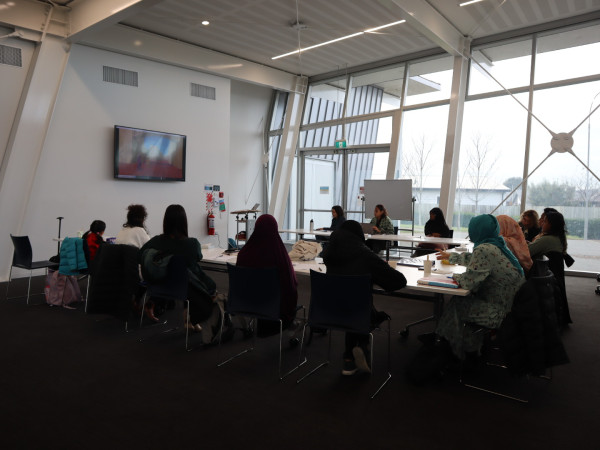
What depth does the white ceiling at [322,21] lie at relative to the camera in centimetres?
671

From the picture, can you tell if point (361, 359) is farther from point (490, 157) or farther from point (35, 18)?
point (35, 18)

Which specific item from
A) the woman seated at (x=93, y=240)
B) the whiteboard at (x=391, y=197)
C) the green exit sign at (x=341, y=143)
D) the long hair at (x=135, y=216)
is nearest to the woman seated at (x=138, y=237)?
the long hair at (x=135, y=216)

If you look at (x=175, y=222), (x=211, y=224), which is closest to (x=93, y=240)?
(x=175, y=222)

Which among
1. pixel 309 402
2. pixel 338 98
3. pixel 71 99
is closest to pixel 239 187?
pixel 338 98

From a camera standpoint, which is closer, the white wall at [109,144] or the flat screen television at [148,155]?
the white wall at [109,144]

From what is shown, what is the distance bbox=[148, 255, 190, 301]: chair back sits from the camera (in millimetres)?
3762

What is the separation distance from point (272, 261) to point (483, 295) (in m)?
1.56

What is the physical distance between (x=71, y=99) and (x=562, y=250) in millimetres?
7224

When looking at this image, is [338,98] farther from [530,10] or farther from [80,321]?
[80,321]

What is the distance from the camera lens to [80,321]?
4555mm

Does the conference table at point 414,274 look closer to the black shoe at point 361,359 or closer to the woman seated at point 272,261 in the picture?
the woman seated at point 272,261

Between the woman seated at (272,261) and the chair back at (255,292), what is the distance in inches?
6.3

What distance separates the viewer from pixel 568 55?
7.34 meters

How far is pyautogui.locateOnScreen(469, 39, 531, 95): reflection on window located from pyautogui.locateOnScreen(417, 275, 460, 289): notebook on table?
19.4ft
